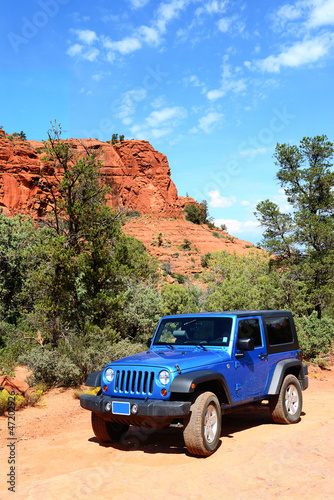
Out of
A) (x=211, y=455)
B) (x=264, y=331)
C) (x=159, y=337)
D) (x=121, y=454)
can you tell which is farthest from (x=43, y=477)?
(x=264, y=331)

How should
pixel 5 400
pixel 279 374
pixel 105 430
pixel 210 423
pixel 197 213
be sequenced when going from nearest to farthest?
pixel 210 423
pixel 105 430
pixel 279 374
pixel 5 400
pixel 197 213

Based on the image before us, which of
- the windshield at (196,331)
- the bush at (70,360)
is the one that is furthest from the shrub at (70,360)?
the windshield at (196,331)

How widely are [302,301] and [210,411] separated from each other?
11640mm

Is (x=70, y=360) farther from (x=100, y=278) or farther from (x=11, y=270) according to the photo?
(x=11, y=270)

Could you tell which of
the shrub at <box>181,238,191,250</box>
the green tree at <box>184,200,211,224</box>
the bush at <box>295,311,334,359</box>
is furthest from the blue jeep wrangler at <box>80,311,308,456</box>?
the green tree at <box>184,200,211,224</box>

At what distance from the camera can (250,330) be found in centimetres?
673

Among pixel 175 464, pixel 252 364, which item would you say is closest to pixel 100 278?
pixel 252 364

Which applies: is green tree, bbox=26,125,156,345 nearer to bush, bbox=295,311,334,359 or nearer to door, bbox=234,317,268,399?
door, bbox=234,317,268,399

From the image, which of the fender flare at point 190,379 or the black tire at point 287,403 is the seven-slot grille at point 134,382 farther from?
the black tire at point 287,403

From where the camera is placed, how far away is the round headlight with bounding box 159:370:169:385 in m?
5.30

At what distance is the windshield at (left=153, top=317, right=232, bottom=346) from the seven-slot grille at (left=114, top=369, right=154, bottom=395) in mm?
1277

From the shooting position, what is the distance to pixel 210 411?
5.47 m

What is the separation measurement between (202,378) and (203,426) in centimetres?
59

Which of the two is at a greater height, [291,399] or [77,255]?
[77,255]
